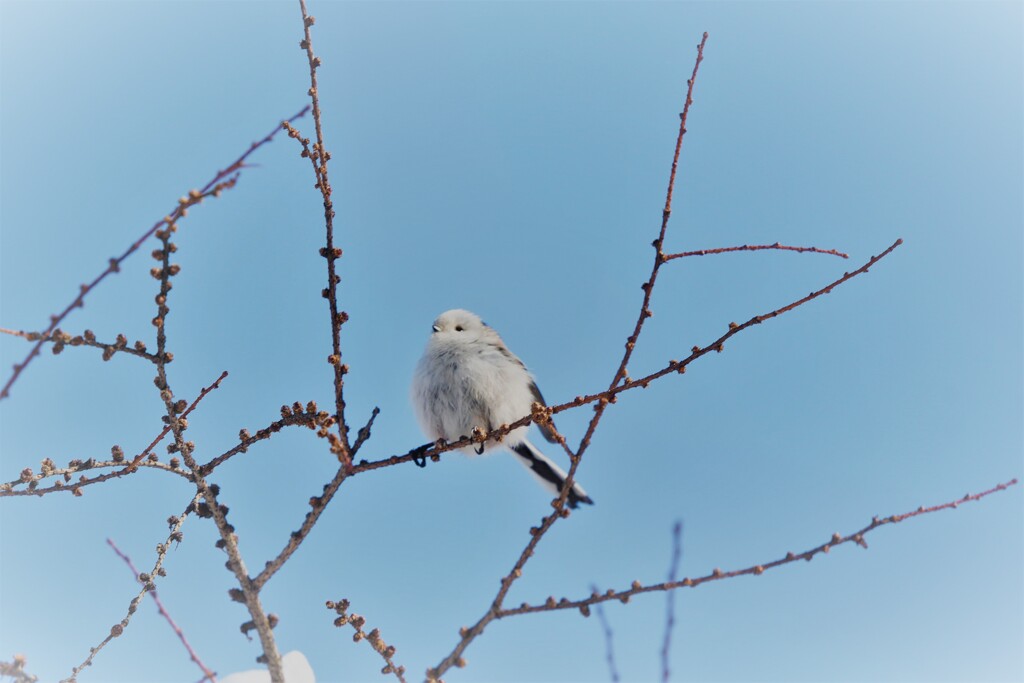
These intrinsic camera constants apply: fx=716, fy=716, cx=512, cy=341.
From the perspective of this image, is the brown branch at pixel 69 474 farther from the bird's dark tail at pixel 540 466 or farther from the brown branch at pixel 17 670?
the bird's dark tail at pixel 540 466

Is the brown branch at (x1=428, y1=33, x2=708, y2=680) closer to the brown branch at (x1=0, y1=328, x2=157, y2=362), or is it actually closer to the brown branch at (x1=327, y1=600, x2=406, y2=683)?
the brown branch at (x1=327, y1=600, x2=406, y2=683)

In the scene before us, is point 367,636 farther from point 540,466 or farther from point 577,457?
point 540,466

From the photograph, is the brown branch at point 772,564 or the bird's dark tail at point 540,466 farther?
the bird's dark tail at point 540,466

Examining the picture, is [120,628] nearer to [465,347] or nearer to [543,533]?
[543,533]

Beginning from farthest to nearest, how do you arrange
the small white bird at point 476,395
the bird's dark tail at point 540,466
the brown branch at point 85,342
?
the bird's dark tail at point 540,466 < the small white bird at point 476,395 < the brown branch at point 85,342

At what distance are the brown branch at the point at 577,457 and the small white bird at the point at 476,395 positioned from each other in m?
1.55

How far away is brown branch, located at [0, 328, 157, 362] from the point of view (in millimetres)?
1562

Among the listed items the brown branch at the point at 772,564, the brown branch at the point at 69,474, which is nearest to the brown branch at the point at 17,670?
the brown branch at the point at 69,474

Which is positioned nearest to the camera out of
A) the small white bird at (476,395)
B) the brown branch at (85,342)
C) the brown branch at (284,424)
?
the brown branch at (85,342)

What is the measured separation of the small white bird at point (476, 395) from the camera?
3.82 metres

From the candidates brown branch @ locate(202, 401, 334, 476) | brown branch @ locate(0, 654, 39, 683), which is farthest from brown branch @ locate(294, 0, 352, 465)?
brown branch @ locate(0, 654, 39, 683)

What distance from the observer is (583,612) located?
6.42ft

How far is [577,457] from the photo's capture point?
202 cm

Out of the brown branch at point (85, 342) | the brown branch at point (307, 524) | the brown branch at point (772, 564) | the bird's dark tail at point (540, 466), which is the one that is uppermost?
the bird's dark tail at point (540, 466)
